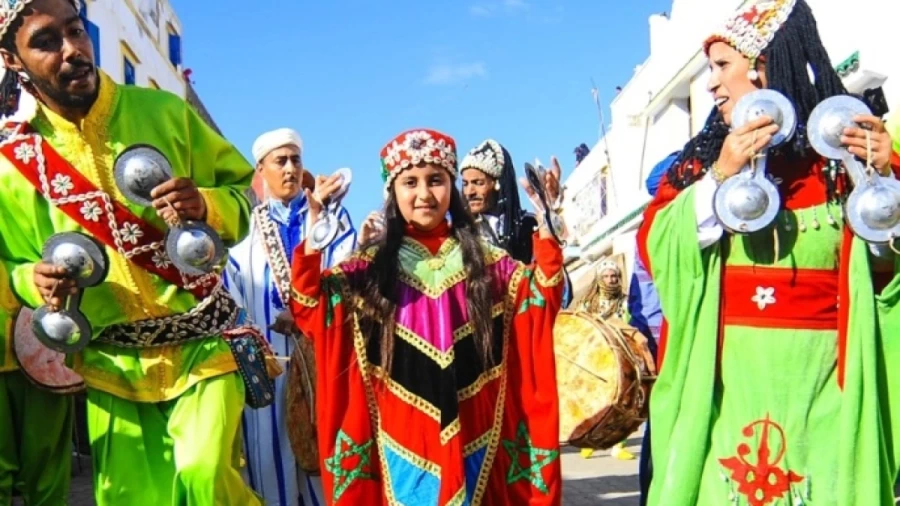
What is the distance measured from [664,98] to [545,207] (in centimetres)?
2364

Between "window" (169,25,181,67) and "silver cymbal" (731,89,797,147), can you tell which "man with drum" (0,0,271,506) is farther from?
"window" (169,25,181,67)

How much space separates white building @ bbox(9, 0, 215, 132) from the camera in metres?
21.1

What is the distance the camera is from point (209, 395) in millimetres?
3711

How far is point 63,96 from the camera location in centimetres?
365

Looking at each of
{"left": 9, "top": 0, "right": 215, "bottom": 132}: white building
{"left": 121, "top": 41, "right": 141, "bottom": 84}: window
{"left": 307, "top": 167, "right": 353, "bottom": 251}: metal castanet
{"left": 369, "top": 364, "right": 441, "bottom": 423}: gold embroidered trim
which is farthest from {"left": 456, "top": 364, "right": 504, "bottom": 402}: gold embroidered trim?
{"left": 121, "top": 41, "right": 141, "bottom": 84}: window

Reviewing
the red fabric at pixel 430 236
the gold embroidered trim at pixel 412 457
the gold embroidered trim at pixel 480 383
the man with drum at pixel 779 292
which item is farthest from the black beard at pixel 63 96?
the man with drum at pixel 779 292

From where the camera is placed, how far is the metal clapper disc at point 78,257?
11.2 ft

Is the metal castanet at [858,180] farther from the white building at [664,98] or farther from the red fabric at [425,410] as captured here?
the white building at [664,98]

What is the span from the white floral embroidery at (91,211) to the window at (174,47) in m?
28.6

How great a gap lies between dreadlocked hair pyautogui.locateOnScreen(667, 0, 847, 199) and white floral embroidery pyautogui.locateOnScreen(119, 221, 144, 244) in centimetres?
201

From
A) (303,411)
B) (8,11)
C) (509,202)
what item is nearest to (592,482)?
(509,202)

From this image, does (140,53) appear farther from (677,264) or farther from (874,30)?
(677,264)

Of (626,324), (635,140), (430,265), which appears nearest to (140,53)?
(635,140)

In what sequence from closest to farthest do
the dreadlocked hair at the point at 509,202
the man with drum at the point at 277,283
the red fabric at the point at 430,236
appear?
the red fabric at the point at 430,236
the man with drum at the point at 277,283
the dreadlocked hair at the point at 509,202
